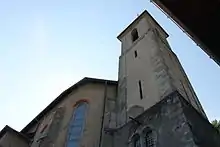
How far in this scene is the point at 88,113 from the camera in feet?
50.2

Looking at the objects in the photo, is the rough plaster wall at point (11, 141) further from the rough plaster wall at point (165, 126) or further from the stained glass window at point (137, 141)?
the stained glass window at point (137, 141)

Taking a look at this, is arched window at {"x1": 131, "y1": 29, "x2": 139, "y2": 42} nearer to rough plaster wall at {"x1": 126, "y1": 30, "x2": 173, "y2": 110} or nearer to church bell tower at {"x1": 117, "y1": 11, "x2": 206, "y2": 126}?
church bell tower at {"x1": 117, "y1": 11, "x2": 206, "y2": 126}

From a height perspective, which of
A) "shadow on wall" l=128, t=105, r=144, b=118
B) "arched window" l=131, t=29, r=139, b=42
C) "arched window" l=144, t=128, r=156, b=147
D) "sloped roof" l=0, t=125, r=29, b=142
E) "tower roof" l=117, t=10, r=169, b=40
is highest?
"tower roof" l=117, t=10, r=169, b=40

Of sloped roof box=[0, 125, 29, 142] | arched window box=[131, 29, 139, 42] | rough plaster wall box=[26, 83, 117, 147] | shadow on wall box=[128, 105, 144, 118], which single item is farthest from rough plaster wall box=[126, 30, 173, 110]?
sloped roof box=[0, 125, 29, 142]

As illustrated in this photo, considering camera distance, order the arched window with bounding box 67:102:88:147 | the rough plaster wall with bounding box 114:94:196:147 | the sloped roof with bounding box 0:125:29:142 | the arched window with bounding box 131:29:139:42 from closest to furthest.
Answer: the rough plaster wall with bounding box 114:94:196:147 < the arched window with bounding box 67:102:88:147 < the sloped roof with bounding box 0:125:29:142 < the arched window with bounding box 131:29:139:42

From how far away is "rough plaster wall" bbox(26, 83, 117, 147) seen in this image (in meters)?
13.9

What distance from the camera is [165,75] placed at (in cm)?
1323

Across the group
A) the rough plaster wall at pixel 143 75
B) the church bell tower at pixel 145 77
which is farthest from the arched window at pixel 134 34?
the rough plaster wall at pixel 143 75

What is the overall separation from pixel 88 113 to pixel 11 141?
5500mm

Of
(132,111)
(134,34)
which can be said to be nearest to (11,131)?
(132,111)

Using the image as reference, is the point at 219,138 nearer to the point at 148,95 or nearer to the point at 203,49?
the point at 148,95

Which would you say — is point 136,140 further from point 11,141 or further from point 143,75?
point 11,141

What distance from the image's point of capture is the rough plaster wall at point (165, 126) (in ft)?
31.7

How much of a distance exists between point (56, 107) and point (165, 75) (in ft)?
27.0
